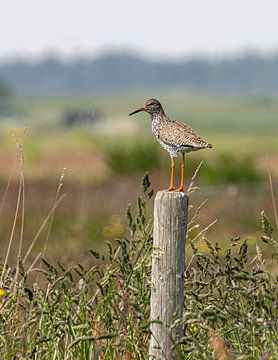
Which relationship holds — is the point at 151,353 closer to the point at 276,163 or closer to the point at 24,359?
the point at 24,359

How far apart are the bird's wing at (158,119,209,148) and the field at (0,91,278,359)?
0.49 metres

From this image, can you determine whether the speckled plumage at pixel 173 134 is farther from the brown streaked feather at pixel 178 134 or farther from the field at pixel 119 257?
the field at pixel 119 257

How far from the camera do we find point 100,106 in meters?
182

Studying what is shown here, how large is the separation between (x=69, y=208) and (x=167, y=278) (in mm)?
16421

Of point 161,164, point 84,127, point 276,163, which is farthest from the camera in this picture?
point 84,127

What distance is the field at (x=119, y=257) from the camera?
5598mm

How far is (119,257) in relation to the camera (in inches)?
248

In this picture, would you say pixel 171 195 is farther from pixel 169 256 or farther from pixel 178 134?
pixel 178 134

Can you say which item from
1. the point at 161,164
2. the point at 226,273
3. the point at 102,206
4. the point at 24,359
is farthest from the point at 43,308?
the point at 161,164

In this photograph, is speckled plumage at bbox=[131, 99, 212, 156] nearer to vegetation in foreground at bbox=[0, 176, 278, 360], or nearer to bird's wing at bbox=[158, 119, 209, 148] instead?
bird's wing at bbox=[158, 119, 209, 148]

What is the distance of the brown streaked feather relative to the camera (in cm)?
649

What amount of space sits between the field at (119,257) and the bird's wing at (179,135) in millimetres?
488

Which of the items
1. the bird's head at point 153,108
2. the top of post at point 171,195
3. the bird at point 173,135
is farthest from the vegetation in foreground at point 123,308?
the bird's head at point 153,108

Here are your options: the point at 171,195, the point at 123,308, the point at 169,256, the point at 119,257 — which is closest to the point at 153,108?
the point at 119,257
